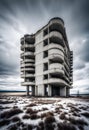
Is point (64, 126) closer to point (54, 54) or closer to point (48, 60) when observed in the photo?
point (54, 54)

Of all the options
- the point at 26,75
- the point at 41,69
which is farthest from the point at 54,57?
the point at 26,75

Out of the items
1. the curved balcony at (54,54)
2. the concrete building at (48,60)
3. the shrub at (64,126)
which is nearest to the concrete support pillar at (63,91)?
the concrete building at (48,60)

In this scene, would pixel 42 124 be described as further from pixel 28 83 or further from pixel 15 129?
pixel 28 83

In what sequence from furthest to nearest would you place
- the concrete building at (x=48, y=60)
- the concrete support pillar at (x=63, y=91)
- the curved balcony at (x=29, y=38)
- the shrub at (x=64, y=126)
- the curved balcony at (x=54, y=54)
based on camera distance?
the curved balcony at (x=29, y=38) → the concrete support pillar at (x=63, y=91) → the concrete building at (x=48, y=60) → the curved balcony at (x=54, y=54) → the shrub at (x=64, y=126)

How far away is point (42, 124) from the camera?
6887 millimetres

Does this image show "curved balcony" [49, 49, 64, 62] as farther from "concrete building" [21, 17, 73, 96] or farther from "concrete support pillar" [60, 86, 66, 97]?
"concrete support pillar" [60, 86, 66, 97]

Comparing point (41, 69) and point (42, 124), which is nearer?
point (42, 124)

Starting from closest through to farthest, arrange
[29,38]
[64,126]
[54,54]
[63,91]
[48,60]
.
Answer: [64,126]
[54,54]
[48,60]
[63,91]
[29,38]

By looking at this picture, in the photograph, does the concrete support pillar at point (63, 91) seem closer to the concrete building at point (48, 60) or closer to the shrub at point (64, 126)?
the concrete building at point (48, 60)

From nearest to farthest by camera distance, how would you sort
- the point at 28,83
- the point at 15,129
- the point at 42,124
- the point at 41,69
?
the point at 15,129
the point at 42,124
the point at 41,69
the point at 28,83

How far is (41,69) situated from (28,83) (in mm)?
9840

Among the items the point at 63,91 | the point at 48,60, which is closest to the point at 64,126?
the point at 48,60

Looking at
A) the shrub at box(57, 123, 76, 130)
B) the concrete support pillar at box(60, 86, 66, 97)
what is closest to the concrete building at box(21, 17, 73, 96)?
the concrete support pillar at box(60, 86, 66, 97)

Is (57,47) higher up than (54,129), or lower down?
higher up
